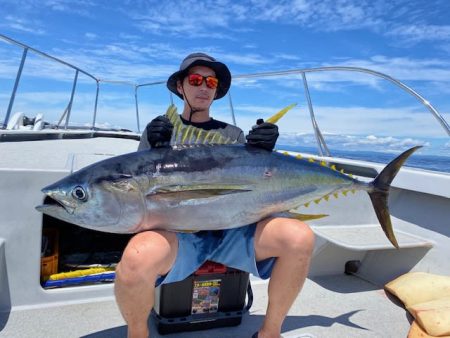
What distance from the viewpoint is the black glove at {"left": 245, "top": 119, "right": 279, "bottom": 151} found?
6.32 ft

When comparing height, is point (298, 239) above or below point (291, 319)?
above

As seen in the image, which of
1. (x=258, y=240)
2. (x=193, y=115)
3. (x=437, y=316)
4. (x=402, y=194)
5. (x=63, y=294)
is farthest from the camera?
(x=402, y=194)

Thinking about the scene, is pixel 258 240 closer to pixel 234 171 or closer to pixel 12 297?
pixel 234 171

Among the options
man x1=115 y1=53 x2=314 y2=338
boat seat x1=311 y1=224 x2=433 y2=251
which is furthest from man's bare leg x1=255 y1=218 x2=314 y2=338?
boat seat x1=311 y1=224 x2=433 y2=251

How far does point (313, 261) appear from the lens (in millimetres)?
3201

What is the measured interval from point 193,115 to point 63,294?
139cm

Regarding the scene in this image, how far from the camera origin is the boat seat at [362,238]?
9.32ft

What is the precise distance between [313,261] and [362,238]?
1.45 ft

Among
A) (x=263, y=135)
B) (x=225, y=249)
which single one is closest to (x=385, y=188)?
(x=263, y=135)

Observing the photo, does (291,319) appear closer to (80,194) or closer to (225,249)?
(225,249)

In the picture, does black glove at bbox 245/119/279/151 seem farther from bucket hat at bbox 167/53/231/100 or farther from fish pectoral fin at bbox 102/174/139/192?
fish pectoral fin at bbox 102/174/139/192

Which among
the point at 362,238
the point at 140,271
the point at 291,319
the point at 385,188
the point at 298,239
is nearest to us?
the point at 140,271

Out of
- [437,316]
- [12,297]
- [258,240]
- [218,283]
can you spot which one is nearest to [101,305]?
[12,297]

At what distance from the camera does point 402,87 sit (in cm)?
334
